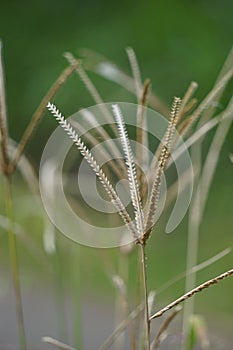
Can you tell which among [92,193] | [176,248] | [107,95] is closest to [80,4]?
[107,95]

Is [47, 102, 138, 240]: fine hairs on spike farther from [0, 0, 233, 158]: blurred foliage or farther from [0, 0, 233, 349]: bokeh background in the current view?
[0, 0, 233, 158]: blurred foliage

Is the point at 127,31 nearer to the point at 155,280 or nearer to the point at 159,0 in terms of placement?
the point at 159,0

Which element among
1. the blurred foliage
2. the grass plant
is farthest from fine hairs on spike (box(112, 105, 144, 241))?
the blurred foliage

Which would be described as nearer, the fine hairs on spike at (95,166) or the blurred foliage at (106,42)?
the fine hairs on spike at (95,166)

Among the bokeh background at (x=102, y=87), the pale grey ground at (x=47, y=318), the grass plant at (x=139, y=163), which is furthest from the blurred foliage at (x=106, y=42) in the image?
the grass plant at (x=139, y=163)

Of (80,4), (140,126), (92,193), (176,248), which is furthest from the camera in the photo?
(80,4)

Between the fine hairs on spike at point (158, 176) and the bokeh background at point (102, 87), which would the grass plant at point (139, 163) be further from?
the bokeh background at point (102, 87)

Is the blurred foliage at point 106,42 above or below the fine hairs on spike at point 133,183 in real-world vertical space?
below

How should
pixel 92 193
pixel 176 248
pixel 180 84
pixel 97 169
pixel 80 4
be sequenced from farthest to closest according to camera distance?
pixel 80 4
pixel 180 84
pixel 176 248
pixel 92 193
pixel 97 169

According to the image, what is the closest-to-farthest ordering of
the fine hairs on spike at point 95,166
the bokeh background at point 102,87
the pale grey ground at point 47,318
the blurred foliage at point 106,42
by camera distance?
the fine hairs on spike at point 95,166
the pale grey ground at point 47,318
the bokeh background at point 102,87
the blurred foliage at point 106,42
